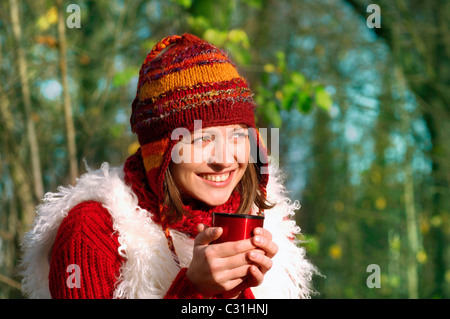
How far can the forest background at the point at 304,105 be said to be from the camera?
3.55m

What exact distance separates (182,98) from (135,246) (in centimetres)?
54

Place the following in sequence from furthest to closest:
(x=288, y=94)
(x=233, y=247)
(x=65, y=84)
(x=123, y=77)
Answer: (x=65, y=84)
(x=288, y=94)
(x=123, y=77)
(x=233, y=247)

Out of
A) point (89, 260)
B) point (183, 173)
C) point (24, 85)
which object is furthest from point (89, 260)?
point (24, 85)

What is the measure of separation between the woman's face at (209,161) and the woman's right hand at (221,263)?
29 cm

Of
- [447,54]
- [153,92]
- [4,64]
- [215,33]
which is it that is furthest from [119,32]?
[447,54]

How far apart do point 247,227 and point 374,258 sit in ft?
22.4

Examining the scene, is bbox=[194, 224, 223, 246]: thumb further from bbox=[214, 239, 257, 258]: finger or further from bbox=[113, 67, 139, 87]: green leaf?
bbox=[113, 67, 139, 87]: green leaf

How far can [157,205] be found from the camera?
5.90ft

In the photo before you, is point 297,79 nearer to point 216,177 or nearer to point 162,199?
point 216,177

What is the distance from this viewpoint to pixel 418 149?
5277 millimetres

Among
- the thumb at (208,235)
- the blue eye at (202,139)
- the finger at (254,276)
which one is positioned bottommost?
the finger at (254,276)

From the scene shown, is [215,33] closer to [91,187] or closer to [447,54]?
[91,187]

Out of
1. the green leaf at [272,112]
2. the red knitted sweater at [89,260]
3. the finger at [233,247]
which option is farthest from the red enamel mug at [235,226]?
the green leaf at [272,112]

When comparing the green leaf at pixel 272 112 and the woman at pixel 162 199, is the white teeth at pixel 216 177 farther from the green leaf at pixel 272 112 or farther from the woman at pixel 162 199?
the green leaf at pixel 272 112
